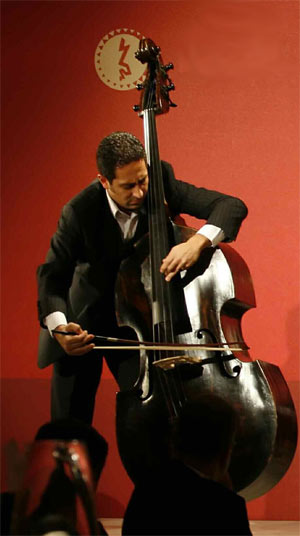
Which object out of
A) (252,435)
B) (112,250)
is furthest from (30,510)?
(112,250)

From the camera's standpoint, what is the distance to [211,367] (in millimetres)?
1574

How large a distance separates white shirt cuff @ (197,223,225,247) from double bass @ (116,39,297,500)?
0.9 inches

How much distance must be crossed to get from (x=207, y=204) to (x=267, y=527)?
108cm

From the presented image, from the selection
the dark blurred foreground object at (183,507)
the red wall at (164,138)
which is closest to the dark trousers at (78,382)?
the red wall at (164,138)

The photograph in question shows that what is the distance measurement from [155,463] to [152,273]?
423 mm

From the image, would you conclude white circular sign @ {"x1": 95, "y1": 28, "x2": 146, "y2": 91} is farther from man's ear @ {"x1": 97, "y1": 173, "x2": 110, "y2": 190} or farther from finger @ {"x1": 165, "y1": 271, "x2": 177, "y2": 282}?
finger @ {"x1": 165, "y1": 271, "x2": 177, "y2": 282}

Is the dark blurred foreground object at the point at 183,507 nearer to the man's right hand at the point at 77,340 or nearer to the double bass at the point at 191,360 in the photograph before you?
the double bass at the point at 191,360

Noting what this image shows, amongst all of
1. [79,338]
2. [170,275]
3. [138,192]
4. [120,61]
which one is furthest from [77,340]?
[120,61]

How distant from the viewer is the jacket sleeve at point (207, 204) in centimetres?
175

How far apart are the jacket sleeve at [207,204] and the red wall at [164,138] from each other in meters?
0.69

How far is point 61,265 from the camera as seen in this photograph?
5.99 ft

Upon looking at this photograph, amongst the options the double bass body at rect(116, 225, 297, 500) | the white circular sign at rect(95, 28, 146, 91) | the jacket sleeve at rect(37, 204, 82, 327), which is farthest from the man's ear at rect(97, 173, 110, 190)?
the white circular sign at rect(95, 28, 146, 91)

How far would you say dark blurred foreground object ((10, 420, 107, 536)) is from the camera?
2.19 feet

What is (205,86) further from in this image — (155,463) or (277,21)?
(155,463)
